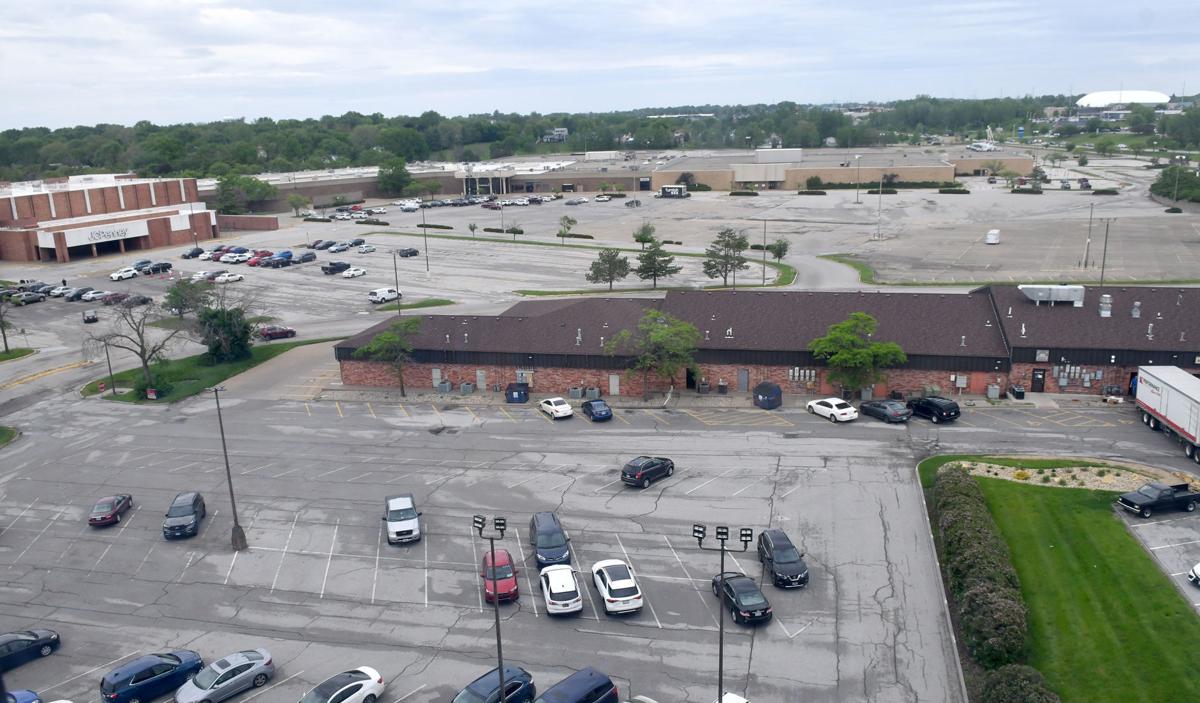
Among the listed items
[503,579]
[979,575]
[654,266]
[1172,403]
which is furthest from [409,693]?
[654,266]

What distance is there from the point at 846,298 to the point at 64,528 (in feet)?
130

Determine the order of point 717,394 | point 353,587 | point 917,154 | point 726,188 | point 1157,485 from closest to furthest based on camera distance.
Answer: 1. point 353,587
2. point 1157,485
3. point 717,394
4. point 726,188
5. point 917,154

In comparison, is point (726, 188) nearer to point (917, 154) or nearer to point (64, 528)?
point (917, 154)

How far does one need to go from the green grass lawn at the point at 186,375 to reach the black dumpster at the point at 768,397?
3163cm

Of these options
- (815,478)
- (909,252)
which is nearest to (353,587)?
(815,478)

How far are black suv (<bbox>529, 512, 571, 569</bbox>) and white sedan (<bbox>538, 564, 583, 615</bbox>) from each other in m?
1.71

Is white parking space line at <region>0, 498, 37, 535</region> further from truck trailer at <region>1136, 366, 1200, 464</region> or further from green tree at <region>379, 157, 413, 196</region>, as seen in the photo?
green tree at <region>379, 157, 413, 196</region>

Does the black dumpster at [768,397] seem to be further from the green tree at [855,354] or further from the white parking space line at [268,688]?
the white parking space line at [268,688]

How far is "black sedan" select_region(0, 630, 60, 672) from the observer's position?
25.4m

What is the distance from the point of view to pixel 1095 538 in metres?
30.2

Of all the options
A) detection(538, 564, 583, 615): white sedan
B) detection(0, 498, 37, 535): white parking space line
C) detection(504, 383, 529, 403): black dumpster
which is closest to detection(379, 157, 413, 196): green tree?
detection(504, 383, 529, 403): black dumpster

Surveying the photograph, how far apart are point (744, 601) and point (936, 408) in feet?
64.8

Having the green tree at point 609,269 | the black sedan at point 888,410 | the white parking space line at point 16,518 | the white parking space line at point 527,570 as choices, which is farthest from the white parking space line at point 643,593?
the green tree at point 609,269

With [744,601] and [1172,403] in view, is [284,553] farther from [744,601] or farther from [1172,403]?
[1172,403]
